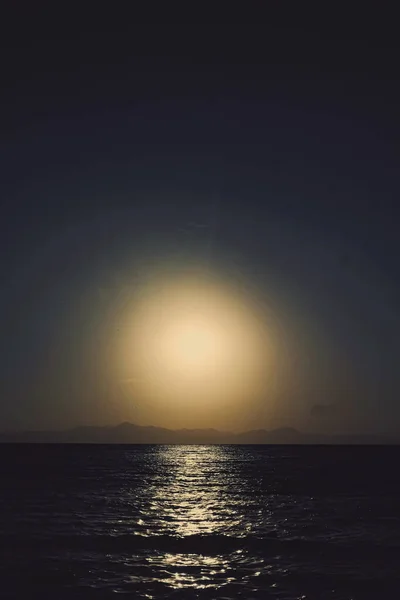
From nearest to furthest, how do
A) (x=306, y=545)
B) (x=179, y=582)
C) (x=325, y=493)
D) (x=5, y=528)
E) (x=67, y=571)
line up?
(x=179, y=582) < (x=67, y=571) < (x=306, y=545) < (x=5, y=528) < (x=325, y=493)

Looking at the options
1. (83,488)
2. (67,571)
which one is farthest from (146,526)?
(83,488)

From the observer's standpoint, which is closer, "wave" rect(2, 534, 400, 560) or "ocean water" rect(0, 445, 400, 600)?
"ocean water" rect(0, 445, 400, 600)

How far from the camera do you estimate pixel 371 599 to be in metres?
22.2

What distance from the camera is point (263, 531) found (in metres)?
37.2

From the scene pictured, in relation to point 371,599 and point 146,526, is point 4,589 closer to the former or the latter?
point 371,599

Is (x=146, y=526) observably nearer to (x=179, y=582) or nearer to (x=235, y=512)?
(x=235, y=512)

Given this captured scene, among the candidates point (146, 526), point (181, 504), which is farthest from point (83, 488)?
point (146, 526)

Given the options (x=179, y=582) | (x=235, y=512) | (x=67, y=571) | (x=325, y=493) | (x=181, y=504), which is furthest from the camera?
(x=325, y=493)

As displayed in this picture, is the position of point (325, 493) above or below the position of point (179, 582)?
above

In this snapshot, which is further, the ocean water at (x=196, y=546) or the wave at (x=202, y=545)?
the wave at (x=202, y=545)

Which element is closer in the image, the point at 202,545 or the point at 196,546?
the point at 196,546

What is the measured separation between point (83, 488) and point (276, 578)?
41787mm

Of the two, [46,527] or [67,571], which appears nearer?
[67,571]

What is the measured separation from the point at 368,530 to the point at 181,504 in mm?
18225
